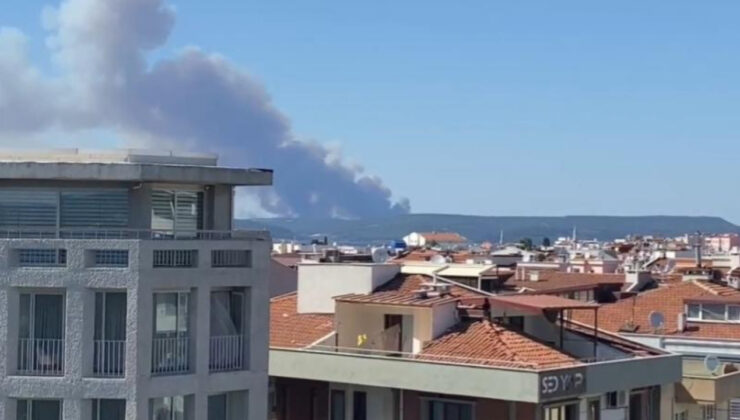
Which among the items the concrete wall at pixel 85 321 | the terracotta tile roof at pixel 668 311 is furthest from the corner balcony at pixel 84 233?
the terracotta tile roof at pixel 668 311

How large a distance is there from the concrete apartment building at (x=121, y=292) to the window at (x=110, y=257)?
20 millimetres

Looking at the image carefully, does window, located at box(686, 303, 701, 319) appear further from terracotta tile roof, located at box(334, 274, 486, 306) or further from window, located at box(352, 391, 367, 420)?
window, located at box(352, 391, 367, 420)

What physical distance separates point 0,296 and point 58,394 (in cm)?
208

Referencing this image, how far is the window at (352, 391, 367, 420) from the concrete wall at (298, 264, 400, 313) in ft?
15.2

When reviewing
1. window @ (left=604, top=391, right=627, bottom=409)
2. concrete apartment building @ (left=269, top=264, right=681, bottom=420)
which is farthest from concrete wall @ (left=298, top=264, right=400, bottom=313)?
window @ (left=604, top=391, right=627, bottom=409)

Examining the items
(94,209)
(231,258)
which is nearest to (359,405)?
(231,258)

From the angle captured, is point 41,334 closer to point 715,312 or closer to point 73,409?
point 73,409

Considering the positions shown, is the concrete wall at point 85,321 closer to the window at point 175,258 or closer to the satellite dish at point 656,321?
the window at point 175,258

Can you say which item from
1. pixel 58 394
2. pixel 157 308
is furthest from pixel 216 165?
pixel 58 394

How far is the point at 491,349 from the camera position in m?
34.3

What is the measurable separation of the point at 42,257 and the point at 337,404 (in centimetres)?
1272

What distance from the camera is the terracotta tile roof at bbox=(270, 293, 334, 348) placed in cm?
3772

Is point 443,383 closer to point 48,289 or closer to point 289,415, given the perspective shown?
point 289,415

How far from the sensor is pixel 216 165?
27.5m
